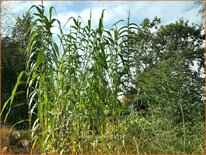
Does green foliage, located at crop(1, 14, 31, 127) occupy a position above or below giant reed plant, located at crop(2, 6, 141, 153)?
above

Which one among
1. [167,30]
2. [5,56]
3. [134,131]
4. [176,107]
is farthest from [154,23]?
[134,131]

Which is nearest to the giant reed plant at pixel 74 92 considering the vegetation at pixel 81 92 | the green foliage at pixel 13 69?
the vegetation at pixel 81 92

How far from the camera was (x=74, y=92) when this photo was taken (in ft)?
9.49

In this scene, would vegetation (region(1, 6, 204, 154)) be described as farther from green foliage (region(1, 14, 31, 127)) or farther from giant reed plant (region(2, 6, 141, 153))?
green foliage (region(1, 14, 31, 127))

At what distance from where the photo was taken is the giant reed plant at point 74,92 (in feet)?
9.42

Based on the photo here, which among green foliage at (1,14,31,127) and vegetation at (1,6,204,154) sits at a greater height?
green foliage at (1,14,31,127)

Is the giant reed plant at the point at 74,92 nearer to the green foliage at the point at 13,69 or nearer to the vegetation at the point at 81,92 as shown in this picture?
the vegetation at the point at 81,92

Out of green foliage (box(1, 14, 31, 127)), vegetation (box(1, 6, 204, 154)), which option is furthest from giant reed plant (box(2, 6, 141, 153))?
green foliage (box(1, 14, 31, 127))

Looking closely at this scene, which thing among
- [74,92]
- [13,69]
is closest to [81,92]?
[74,92]

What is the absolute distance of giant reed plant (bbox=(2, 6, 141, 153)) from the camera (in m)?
2.87

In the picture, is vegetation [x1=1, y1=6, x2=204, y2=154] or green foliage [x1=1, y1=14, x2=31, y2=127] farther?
green foliage [x1=1, y1=14, x2=31, y2=127]

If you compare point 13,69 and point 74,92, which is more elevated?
point 13,69

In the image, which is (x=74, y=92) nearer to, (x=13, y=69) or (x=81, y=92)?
(x=81, y=92)

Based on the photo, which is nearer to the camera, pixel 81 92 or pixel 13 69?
pixel 81 92
